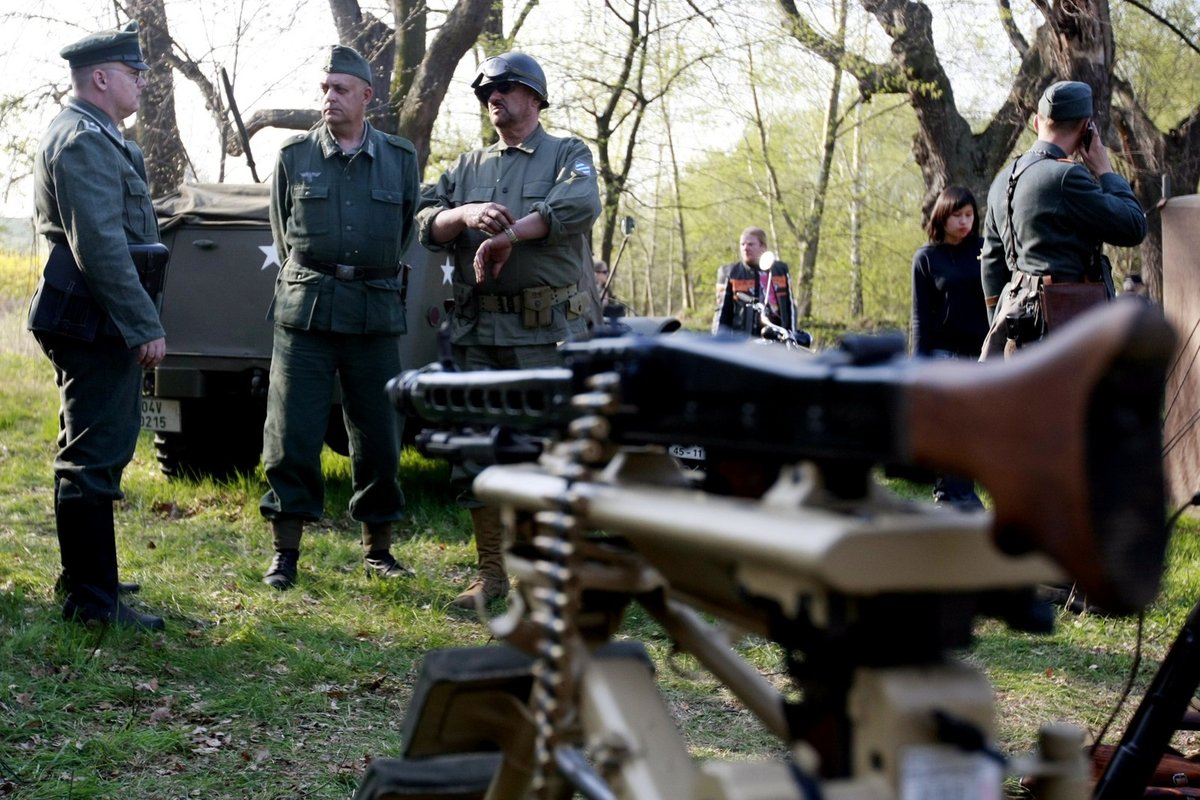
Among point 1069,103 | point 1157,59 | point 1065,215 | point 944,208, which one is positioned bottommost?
point 1065,215

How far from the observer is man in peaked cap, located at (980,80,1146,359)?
17.6 feet

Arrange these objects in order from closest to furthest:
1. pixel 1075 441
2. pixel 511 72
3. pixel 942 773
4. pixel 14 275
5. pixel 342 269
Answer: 1. pixel 1075 441
2. pixel 942 773
3. pixel 511 72
4. pixel 342 269
5. pixel 14 275

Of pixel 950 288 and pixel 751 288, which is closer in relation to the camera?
pixel 950 288

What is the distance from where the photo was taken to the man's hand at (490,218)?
5316 millimetres

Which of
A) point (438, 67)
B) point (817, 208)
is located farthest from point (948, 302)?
point (817, 208)

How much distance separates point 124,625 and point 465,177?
2326 millimetres

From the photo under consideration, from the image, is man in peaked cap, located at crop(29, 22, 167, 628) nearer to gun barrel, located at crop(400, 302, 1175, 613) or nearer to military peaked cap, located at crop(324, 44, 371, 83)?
military peaked cap, located at crop(324, 44, 371, 83)

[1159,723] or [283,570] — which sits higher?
[1159,723]

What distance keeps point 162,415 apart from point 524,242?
3104mm

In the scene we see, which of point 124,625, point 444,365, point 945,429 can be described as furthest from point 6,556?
point 945,429

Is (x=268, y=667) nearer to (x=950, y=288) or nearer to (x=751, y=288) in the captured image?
(x=950, y=288)

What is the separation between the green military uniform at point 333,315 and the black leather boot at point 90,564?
0.92m

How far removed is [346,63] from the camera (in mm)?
5785

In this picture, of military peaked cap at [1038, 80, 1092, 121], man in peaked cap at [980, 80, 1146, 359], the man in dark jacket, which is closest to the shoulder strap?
man in peaked cap at [980, 80, 1146, 359]
